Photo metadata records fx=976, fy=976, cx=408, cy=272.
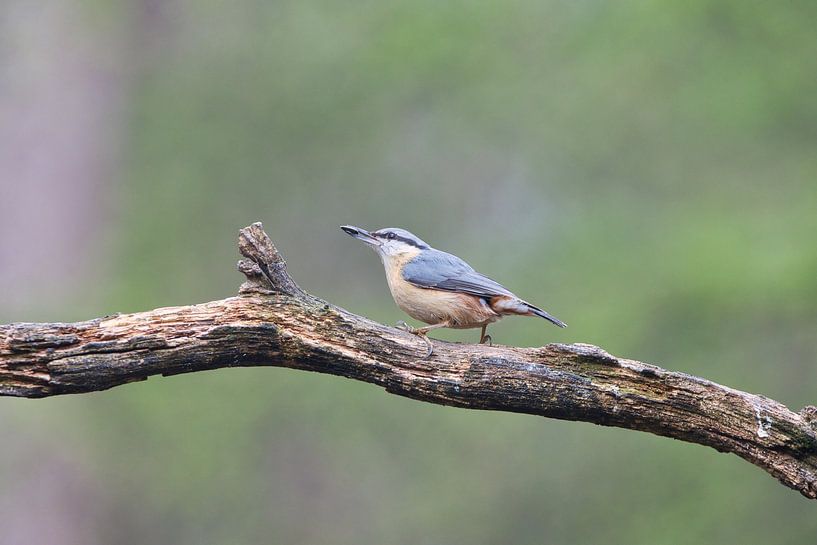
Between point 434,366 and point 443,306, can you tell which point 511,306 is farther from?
point 434,366

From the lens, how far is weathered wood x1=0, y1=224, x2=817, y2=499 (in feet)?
→ 13.7

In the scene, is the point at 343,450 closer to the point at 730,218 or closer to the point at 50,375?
the point at 730,218

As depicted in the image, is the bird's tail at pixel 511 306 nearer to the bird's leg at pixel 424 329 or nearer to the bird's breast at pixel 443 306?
the bird's breast at pixel 443 306

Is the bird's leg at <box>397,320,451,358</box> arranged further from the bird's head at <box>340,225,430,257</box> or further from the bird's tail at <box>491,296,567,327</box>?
the bird's head at <box>340,225,430,257</box>

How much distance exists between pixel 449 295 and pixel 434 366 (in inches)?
41.5

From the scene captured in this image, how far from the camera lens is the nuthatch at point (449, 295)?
5430mm

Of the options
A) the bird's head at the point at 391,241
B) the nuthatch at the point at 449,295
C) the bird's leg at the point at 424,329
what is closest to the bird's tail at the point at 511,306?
the nuthatch at the point at 449,295

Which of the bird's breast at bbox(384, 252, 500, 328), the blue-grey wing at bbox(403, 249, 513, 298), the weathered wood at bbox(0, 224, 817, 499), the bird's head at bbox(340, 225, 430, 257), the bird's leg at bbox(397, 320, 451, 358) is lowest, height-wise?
the weathered wood at bbox(0, 224, 817, 499)

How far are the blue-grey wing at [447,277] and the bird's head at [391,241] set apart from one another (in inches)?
7.1

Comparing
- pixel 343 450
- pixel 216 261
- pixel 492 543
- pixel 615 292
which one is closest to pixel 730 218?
pixel 615 292

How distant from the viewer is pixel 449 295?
215 inches

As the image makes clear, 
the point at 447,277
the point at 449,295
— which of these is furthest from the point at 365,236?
the point at 449,295

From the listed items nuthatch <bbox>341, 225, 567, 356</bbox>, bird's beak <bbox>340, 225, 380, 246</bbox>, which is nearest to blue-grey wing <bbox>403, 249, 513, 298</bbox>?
nuthatch <bbox>341, 225, 567, 356</bbox>

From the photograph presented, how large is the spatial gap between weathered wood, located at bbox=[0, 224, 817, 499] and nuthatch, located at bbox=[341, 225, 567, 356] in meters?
0.75
